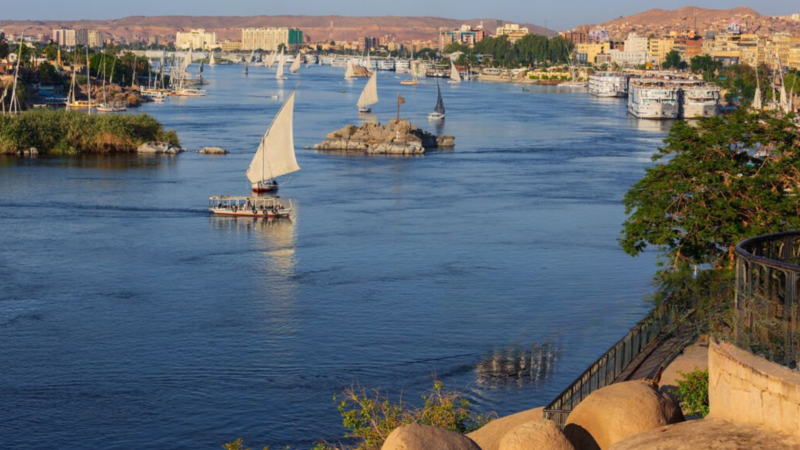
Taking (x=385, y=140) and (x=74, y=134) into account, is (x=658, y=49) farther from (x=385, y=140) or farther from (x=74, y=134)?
(x=74, y=134)

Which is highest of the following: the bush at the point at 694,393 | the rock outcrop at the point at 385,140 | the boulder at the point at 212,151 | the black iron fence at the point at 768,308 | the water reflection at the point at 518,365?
the black iron fence at the point at 768,308

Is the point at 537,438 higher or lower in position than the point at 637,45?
lower

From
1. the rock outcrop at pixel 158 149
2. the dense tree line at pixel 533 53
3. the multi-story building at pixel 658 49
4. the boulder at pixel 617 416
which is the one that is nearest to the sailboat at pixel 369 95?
the rock outcrop at pixel 158 149

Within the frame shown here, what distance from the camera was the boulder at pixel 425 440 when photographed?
24.6 ft

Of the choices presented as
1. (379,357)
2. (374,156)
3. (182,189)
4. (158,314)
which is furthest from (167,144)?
(379,357)

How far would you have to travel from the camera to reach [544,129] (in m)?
70.0

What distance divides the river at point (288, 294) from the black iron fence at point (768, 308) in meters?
9.43

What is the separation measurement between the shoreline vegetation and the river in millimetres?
3339

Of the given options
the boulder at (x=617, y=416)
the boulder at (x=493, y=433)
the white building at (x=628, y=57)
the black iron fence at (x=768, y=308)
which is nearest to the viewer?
the black iron fence at (x=768, y=308)

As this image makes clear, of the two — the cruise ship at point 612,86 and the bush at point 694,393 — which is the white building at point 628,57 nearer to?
the cruise ship at point 612,86

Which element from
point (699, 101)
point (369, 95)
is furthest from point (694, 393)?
point (699, 101)

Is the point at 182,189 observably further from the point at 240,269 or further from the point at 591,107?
the point at 591,107

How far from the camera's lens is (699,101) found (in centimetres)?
8344

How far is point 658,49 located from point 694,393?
191 m
